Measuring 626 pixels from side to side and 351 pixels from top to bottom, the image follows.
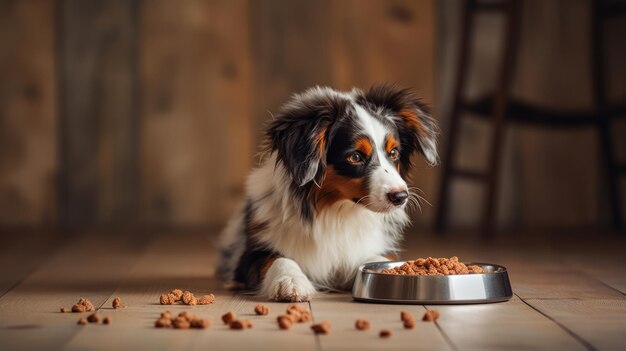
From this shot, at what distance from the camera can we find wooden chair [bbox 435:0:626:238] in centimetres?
430

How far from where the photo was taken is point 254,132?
16.3 feet

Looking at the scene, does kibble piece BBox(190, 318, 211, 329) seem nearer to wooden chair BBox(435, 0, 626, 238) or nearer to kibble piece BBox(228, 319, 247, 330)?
kibble piece BBox(228, 319, 247, 330)

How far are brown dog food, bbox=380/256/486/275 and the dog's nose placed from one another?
17 centimetres

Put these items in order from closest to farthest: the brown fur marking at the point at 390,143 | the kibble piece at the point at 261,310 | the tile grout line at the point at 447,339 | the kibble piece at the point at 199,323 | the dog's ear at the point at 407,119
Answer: the tile grout line at the point at 447,339, the kibble piece at the point at 199,323, the kibble piece at the point at 261,310, the brown fur marking at the point at 390,143, the dog's ear at the point at 407,119

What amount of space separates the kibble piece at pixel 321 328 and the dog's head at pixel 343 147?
59 cm

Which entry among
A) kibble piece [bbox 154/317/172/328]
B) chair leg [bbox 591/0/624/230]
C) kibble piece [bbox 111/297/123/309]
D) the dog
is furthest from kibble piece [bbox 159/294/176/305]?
chair leg [bbox 591/0/624/230]

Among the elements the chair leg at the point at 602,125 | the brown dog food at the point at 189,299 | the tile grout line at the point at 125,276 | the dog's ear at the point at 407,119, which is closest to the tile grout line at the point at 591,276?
the dog's ear at the point at 407,119

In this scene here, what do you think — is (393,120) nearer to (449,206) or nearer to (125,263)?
(125,263)

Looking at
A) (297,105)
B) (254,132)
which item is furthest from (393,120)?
(254,132)

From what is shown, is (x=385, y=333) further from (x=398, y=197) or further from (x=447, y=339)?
(x=398, y=197)

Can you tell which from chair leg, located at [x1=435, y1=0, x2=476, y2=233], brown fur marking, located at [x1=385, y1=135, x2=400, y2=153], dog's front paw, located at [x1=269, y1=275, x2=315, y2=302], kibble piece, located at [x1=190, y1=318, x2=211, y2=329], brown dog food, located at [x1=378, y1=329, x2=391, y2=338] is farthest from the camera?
chair leg, located at [x1=435, y1=0, x2=476, y2=233]

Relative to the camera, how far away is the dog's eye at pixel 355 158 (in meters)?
2.68

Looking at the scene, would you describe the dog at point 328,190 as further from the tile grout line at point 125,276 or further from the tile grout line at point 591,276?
the tile grout line at point 591,276

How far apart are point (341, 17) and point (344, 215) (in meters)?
2.29
